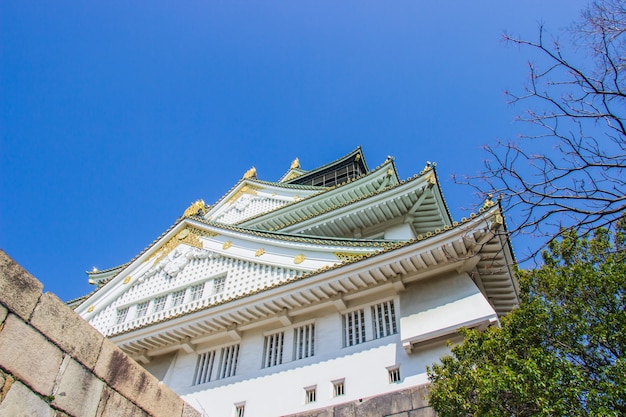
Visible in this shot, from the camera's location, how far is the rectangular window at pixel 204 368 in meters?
13.4

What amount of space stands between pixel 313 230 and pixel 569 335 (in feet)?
40.1

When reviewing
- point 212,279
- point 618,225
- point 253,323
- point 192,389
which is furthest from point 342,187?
point 618,225

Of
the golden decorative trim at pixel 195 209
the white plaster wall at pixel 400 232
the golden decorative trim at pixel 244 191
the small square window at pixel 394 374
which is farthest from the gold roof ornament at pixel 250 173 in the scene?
the small square window at pixel 394 374

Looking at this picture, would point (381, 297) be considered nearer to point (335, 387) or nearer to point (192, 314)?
point (335, 387)

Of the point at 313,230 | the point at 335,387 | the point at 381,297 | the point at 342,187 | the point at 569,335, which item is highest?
the point at 342,187

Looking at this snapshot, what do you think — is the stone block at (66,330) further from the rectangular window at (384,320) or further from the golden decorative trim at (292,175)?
the golden decorative trim at (292,175)

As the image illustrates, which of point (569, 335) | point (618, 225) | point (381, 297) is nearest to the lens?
point (569, 335)

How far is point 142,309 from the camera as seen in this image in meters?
17.0

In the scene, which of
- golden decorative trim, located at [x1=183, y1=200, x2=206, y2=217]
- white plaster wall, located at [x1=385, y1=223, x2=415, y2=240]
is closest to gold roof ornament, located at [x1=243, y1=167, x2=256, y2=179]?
golden decorative trim, located at [x1=183, y1=200, x2=206, y2=217]

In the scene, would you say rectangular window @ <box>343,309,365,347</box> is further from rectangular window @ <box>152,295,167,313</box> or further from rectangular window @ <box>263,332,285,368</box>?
rectangular window @ <box>152,295,167,313</box>

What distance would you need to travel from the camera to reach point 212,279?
1622cm

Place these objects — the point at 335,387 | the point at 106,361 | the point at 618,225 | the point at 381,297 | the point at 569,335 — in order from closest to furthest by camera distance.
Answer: the point at 106,361 → the point at 569,335 → the point at 618,225 → the point at 335,387 → the point at 381,297

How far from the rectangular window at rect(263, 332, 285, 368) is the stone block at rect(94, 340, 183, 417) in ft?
19.2

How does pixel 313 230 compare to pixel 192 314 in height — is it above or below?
above
